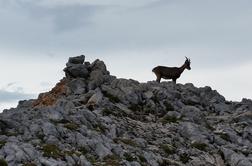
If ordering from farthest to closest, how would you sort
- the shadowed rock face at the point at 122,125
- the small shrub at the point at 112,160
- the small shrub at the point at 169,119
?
the small shrub at the point at 169,119 → the shadowed rock face at the point at 122,125 → the small shrub at the point at 112,160

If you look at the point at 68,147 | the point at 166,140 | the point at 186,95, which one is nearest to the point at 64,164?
the point at 68,147

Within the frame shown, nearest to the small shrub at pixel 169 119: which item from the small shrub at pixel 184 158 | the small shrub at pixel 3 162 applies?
the small shrub at pixel 184 158

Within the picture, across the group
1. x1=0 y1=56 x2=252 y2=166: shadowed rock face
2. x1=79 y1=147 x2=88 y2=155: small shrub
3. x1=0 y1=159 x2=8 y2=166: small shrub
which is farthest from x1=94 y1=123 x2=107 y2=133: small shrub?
x1=0 y1=159 x2=8 y2=166: small shrub

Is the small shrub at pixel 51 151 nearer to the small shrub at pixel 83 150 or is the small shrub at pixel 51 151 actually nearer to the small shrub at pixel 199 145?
the small shrub at pixel 83 150

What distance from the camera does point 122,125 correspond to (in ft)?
155

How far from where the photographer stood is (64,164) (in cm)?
3434

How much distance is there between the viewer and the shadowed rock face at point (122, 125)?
123ft

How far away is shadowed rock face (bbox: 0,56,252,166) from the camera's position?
123 feet

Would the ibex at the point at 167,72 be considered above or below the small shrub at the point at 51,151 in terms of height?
above

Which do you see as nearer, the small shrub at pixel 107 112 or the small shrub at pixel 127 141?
the small shrub at pixel 127 141

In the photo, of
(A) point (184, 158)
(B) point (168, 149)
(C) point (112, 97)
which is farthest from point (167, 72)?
(A) point (184, 158)

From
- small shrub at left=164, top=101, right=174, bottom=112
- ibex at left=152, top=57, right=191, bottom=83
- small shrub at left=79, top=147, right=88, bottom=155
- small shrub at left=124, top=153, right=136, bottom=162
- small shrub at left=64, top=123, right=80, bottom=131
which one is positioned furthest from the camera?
ibex at left=152, top=57, right=191, bottom=83

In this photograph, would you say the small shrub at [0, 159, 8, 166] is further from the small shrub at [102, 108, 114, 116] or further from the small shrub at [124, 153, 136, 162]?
the small shrub at [102, 108, 114, 116]

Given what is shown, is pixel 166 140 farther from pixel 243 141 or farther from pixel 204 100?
pixel 204 100
